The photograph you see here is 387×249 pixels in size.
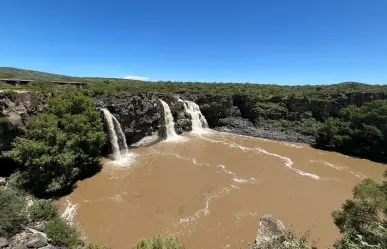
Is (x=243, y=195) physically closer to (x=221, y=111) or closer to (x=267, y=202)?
(x=267, y=202)

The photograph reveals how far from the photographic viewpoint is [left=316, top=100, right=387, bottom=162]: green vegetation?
29.8 meters

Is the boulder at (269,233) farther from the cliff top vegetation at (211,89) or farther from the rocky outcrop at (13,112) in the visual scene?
the cliff top vegetation at (211,89)

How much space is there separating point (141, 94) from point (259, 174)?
17643mm

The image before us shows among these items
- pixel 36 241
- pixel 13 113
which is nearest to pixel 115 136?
pixel 13 113

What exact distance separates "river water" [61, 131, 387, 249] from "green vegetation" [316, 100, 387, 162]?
84.9 inches

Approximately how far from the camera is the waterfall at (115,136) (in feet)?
84.2

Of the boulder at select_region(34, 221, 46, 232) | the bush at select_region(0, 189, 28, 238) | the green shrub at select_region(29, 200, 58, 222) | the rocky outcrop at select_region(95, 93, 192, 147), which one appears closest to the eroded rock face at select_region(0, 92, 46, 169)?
the rocky outcrop at select_region(95, 93, 192, 147)

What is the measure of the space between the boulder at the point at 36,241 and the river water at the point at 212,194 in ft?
13.9

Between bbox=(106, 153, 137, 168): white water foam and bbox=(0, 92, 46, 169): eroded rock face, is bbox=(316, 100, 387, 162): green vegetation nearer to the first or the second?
bbox=(106, 153, 137, 168): white water foam

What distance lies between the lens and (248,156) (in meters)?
28.2

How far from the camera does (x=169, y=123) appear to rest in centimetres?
3450

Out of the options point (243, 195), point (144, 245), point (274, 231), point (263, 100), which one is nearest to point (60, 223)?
point (144, 245)

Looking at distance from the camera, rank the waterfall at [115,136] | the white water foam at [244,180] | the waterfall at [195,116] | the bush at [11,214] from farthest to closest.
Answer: the waterfall at [195,116] → the waterfall at [115,136] → the white water foam at [244,180] → the bush at [11,214]

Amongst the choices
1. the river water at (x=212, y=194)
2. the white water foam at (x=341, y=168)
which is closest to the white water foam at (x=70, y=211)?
the river water at (x=212, y=194)
